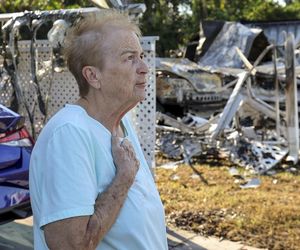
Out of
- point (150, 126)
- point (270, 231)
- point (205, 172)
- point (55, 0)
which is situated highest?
point (55, 0)

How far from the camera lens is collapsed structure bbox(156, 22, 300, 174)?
831cm

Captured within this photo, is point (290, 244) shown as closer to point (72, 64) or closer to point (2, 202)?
point (2, 202)

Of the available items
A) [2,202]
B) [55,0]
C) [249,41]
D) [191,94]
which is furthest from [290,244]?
[249,41]

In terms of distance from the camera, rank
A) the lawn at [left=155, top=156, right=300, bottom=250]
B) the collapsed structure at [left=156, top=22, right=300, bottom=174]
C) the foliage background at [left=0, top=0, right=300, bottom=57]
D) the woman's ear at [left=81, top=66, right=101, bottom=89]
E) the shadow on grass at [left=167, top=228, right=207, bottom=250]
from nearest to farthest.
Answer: the woman's ear at [left=81, top=66, right=101, bottom=89] → the shadow on grass at [left=167, top=228, right=207, bottom=250] → the lawn at [left=155, top=156, right=300, bottom=250] → the collapsed structure at [left=156, top=22, right=300, bottom=174] → the foliage background at [left=0, top=0, right=300, bottom=57]

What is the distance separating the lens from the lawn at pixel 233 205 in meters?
4.98

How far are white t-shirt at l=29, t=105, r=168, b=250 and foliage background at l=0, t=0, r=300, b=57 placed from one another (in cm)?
1918

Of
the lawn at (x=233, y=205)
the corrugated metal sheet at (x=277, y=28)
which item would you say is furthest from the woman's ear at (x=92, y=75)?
the corrugated metal sheet at (x=277, y=28)

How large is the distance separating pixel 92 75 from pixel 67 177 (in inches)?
14.5

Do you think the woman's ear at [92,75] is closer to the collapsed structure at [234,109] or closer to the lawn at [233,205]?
the lawn at [233,205]

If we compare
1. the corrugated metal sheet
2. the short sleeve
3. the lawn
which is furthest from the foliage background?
the short sleeve

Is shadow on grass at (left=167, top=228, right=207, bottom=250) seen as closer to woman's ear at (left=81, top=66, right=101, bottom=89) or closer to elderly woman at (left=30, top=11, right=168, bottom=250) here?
elderly woman at (left=30, top=11, right=168, bottom=250)

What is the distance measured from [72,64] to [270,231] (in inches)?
149

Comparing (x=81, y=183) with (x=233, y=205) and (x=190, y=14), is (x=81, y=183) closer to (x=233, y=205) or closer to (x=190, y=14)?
(x=233, y=205)

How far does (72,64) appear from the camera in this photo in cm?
174
